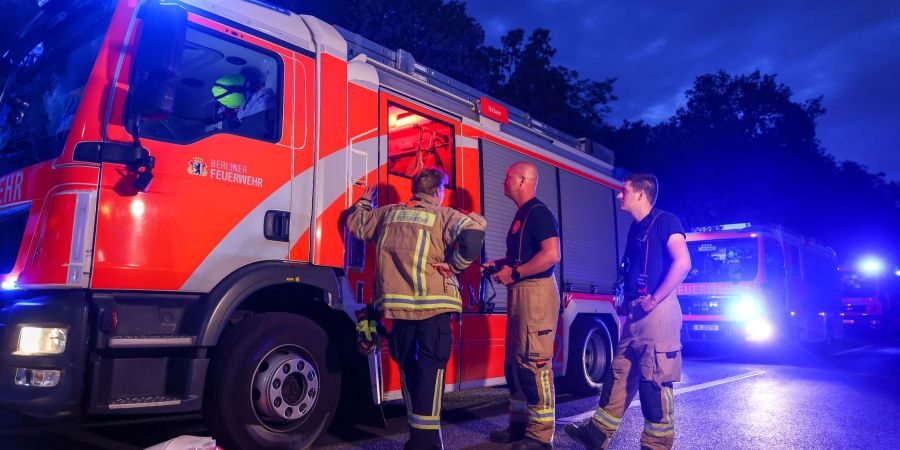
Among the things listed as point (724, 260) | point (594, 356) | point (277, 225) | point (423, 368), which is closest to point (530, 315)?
point (423, 368)

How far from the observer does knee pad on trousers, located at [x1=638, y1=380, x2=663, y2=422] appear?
4.08 meters

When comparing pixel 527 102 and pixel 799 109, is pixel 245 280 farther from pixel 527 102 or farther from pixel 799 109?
pixel 799 109

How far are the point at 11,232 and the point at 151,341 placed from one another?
1099 millimetres

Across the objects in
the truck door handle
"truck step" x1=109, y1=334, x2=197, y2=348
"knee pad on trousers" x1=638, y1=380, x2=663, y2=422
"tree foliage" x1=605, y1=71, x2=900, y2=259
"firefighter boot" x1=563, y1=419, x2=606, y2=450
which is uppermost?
"tree foliage" x1=605, y1=71, x2=900, y2=259

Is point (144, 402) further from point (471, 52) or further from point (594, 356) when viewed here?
point (471, 52)

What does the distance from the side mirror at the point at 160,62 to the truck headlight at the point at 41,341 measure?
1195 millimetres

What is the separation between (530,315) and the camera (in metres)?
4.43

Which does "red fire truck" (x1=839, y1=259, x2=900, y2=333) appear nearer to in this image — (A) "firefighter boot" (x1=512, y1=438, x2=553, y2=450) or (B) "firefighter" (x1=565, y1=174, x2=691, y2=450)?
(B) "firefighter" (x1=565, y1=174, x2=691, y2=450)

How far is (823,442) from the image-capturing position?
197 inches

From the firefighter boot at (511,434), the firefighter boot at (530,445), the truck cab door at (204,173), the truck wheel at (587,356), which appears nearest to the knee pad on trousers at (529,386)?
the firefighter boot at (530,445)

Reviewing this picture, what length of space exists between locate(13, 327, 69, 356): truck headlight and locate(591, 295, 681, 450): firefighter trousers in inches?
120

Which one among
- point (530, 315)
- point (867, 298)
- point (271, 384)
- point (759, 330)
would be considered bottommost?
point (271, 384)

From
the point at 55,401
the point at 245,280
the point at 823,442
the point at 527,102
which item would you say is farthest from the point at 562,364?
the point at 527,102

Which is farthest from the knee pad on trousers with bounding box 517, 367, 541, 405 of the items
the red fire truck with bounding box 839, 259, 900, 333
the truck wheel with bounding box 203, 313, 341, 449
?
the red fire truck with bounding box 839, 259, 900, 333
